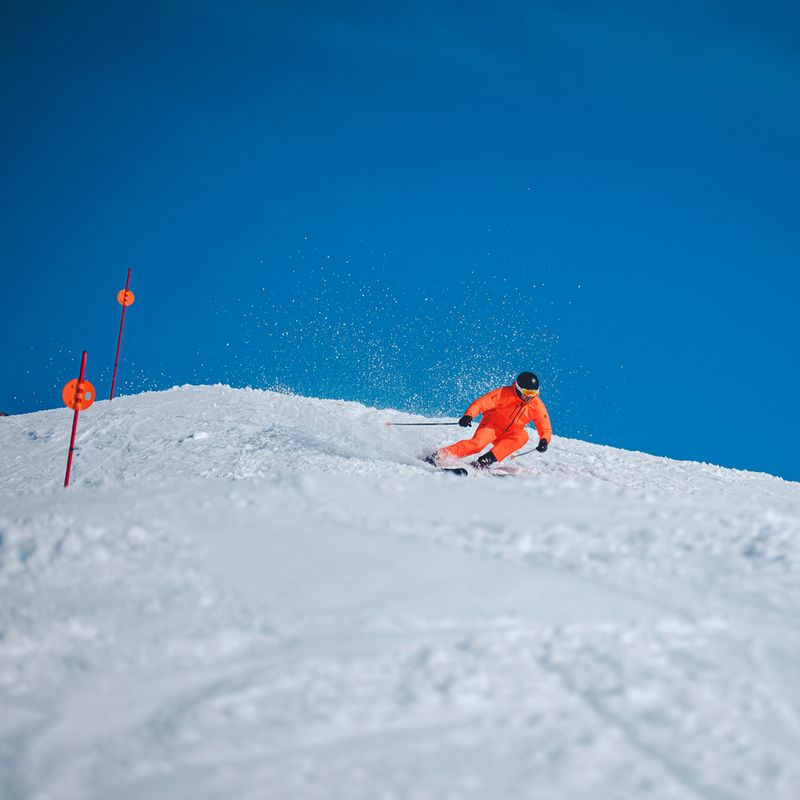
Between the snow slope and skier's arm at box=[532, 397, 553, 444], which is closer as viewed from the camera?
the snow slope

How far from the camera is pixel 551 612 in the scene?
352 cm

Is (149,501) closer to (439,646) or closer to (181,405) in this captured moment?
(439,646)

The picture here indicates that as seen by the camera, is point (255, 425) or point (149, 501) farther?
point (255, 425)

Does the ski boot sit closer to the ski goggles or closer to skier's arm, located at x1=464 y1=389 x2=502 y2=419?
skier's arm, located at x1=464 y1=389 x2=502 y2=419

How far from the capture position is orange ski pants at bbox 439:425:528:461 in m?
9.59

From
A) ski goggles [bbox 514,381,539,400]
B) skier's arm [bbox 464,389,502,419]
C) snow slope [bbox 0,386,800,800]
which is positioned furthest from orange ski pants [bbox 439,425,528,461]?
snow slope [bbox 0,386,800,800]

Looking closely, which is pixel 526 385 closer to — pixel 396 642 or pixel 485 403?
pixel 485 403

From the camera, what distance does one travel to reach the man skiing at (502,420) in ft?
30.9

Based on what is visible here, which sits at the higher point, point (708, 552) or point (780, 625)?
point (708, 552)

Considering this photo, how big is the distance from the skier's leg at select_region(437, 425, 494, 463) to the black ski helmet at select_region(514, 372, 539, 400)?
71 cm

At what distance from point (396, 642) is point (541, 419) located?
22.7 feet

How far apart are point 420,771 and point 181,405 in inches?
446

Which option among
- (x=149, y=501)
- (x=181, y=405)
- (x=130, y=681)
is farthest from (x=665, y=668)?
(x=181, y=405)

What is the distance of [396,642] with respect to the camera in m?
3.25
